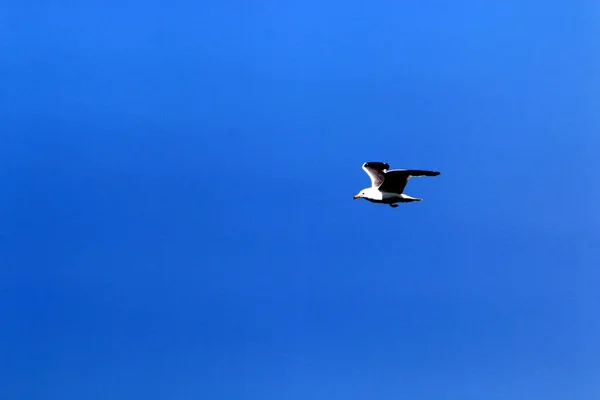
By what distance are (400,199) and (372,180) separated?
3.59m

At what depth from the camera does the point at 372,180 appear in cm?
5153

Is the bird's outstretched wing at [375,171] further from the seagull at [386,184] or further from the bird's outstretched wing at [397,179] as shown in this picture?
the bird's outstretched wing at [397,179]

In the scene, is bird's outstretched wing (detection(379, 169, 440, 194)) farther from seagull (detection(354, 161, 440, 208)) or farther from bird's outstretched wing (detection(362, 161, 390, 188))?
bird's outstretched wing (detection(362, 161, 390, 188))

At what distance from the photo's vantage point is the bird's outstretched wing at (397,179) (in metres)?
45.0

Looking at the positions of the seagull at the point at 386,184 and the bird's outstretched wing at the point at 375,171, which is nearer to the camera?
the seagull at the point at 386,184

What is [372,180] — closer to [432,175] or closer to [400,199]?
[400,199]

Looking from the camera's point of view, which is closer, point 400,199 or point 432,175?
point 432,175

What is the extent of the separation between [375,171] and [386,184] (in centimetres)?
353

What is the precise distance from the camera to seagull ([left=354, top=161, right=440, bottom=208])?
46.4m

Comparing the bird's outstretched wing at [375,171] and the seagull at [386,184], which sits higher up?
the bird's outstretched wing at [375,171]

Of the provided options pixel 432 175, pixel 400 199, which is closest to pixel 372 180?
pixel 400 199

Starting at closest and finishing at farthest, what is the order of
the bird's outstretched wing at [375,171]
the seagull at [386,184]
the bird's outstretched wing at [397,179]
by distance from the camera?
the bird's outstretched wing at [397,179]
the seagull at [386,184]
the bird's outstretched wing at [375,171]

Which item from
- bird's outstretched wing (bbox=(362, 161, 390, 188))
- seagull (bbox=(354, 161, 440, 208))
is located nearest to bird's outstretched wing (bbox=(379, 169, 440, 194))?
seagull (bbox=(354, 161, 440, 208))

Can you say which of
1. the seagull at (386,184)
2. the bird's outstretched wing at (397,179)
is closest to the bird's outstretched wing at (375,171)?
the seagull at (386,184)
